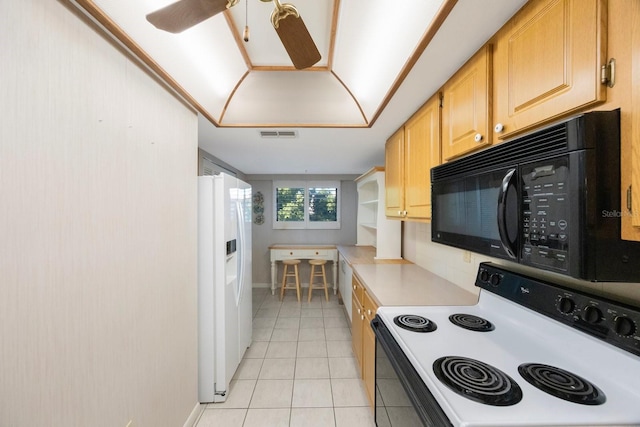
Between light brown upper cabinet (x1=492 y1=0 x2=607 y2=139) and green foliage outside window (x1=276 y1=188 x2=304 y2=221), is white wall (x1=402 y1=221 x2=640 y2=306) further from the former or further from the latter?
green foliage outside window (x1=276 y1=188 x2=304 y2=221)

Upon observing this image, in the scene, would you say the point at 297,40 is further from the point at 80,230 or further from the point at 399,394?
Answer: the point at 399,394

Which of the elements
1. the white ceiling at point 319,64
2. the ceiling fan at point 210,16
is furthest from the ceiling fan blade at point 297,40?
the white ceiling at point 319,64

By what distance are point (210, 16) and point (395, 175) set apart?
70.7 inches

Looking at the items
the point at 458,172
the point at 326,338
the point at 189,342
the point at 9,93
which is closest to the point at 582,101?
the point at 458,172

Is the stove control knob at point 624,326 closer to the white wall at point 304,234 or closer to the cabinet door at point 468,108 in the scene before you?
the cabinet door at point 468,108

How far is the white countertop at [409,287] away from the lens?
4.88ft

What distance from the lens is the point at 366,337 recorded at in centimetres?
184

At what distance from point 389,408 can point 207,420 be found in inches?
54.3

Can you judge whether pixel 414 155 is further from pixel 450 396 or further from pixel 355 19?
pixel 450 396

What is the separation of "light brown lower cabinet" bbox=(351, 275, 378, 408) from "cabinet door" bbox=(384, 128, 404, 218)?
77 centimetres

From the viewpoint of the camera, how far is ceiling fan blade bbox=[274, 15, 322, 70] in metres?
0.87

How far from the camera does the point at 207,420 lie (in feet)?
5.71

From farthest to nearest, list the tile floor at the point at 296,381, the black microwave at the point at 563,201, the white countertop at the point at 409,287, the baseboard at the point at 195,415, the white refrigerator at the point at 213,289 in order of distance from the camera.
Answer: the white refrigerator at the point at 213,289 < the tile floor at the point at 296,381 < the baseboard at the point at 195,415 < the white countertop at the point at 409,287 < the black microwave at the point at 563,201

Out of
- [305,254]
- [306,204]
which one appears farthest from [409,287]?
[306,204]
